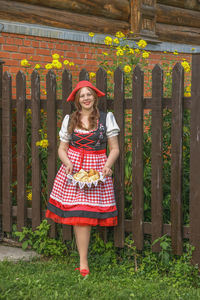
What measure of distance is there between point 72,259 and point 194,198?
125 cm

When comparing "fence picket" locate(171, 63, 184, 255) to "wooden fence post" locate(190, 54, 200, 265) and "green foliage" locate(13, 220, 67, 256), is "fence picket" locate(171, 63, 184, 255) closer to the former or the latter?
"wooden fence post" locate(190, 54, 200, 265)

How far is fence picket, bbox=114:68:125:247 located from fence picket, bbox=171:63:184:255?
45 centimetres

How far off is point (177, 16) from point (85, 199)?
210 inches

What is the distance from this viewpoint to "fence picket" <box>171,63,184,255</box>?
11.1 feet

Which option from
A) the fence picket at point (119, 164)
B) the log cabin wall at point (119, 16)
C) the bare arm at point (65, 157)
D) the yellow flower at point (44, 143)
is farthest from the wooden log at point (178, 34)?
the bare arm at point (65, 157)

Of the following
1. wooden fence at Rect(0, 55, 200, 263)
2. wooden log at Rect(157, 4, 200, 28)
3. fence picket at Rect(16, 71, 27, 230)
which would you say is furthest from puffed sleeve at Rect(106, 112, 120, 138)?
wooden log at Rect(157, 4, 200, 28)

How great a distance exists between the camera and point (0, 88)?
14.3ft

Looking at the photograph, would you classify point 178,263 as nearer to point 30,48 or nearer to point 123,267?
point 123,267

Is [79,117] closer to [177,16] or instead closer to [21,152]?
[21,152]

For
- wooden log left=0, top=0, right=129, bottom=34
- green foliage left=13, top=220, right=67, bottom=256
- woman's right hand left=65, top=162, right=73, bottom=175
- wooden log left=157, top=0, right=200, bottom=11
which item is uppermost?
wooden log left=157, top=0, right=200, bottom=11

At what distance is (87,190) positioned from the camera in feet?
11.4

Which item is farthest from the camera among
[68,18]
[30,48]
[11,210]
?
[68,18]

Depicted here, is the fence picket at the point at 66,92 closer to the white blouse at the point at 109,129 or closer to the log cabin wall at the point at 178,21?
the white blouse at the point at 109,129

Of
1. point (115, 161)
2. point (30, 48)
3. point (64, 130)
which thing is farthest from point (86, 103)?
point (30, 48)
